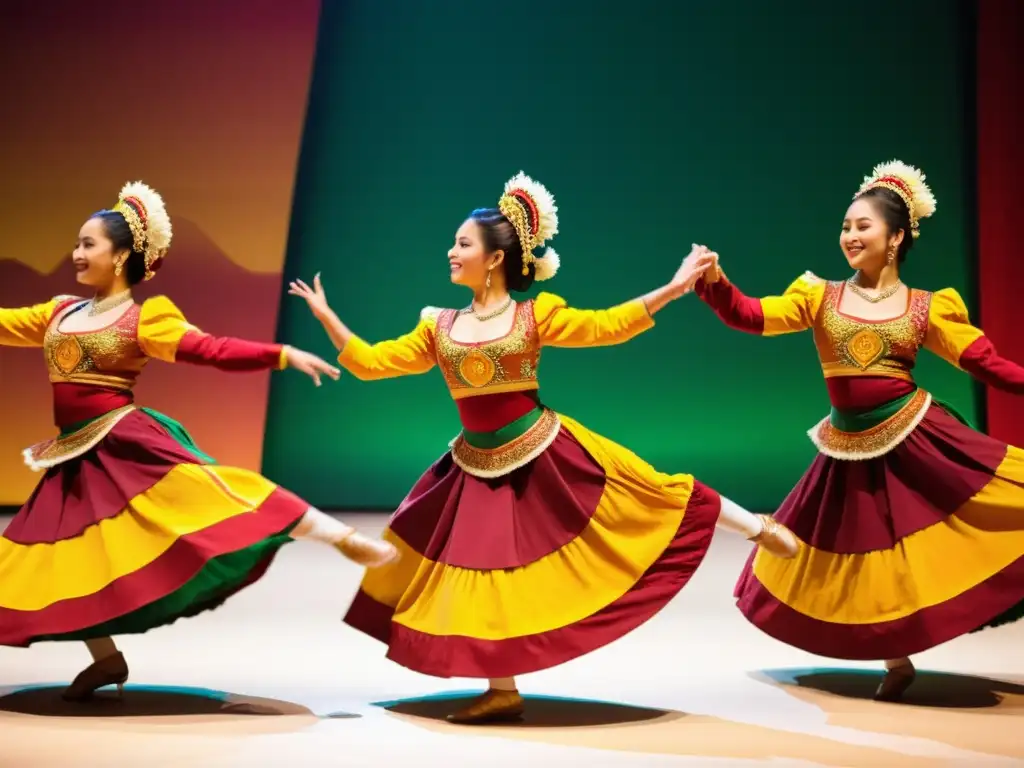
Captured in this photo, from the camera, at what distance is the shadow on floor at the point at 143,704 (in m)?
2.96

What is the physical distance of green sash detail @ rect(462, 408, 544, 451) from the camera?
3.08 metres

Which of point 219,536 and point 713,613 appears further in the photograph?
point 713,613

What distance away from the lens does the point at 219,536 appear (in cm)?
289

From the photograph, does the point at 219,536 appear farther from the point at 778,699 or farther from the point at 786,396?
the point at 786,396

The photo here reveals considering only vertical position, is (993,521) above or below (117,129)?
below

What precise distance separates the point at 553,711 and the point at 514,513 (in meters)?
0.47

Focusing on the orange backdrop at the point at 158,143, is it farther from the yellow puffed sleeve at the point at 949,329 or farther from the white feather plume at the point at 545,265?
the yellow puffed sleeve at the point at 949,329

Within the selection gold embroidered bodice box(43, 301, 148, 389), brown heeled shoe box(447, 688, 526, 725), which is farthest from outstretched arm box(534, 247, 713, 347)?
gold embroidered bodice box(43, 301, 148, 389)

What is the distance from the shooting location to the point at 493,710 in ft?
9.59

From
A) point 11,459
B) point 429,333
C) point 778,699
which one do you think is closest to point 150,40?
point 11,459

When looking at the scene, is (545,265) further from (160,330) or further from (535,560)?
(160,330)

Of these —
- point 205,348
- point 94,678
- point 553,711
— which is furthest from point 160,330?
point 553,711

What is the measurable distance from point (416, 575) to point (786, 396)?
14.3 feet

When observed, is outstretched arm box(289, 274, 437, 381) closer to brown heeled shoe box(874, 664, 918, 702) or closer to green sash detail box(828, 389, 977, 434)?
green sash detail box(828, 389, 977, 434)
